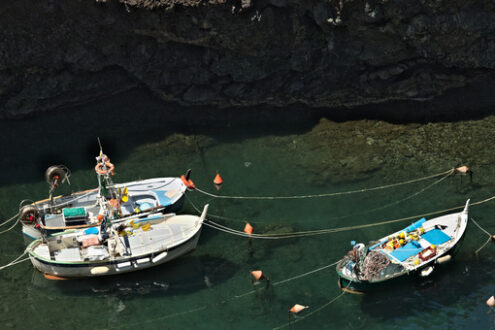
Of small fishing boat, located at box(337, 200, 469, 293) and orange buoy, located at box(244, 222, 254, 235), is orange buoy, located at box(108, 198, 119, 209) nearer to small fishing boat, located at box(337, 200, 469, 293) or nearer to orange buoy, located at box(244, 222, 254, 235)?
orange buoy, located at box(244, 222, 254, 235)

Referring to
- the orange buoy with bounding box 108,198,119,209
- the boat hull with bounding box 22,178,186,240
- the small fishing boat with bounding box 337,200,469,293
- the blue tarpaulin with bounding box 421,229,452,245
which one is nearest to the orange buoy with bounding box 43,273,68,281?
the boat hull with bounding box 22,178,186,240

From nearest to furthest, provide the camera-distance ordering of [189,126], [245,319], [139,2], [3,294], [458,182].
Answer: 1. [245,319]
2. [3,294]
3. [458,182]
4. [139,2]
5. [189,126]

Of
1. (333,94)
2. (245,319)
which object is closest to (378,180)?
(333,94)

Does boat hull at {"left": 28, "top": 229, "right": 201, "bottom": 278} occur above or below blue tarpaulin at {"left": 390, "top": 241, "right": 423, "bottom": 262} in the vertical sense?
above

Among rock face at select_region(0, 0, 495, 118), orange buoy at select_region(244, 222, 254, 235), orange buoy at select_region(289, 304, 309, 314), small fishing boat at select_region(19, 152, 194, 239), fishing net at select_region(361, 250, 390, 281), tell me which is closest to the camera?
orange buoy at select_region(289, 304, 309, 314)

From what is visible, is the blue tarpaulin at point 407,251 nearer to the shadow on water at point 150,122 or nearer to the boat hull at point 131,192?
the shadow on water at point 150,122

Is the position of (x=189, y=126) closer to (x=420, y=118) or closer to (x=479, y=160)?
(x=420, y=118)
